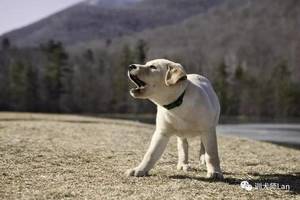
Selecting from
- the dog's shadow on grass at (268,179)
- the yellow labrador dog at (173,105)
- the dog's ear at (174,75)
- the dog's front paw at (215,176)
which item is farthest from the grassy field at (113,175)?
the dog's ear at (174,75)

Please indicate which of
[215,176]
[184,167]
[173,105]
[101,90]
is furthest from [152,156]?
[101,90]

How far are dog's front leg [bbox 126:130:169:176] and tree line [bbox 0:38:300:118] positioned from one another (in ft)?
195

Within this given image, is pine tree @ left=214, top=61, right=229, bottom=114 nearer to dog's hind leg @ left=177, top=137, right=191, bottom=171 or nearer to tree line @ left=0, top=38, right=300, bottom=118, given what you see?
tree line @ left=0, top=38, right=300, bottom=118

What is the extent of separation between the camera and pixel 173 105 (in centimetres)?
709

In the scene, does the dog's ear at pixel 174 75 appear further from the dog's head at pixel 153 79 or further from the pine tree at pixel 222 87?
the pine tree at pixel 222 87

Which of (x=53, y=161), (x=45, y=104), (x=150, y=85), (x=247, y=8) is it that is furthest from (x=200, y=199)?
(x=247, y=8)

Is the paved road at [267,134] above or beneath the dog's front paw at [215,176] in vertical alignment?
beneath

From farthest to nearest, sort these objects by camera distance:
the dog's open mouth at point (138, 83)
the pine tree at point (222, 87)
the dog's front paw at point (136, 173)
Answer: the pine tree at point (222, 87) < the dog's front paw at point (136, 173) < the dog's open mouth at point (138, 83)

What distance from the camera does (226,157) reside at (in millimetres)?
10383

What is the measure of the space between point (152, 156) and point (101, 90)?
3057 inches

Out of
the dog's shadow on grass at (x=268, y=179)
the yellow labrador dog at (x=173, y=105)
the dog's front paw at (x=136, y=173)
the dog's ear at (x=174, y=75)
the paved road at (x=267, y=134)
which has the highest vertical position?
Result: the dog's ear at (x=174, y=75)

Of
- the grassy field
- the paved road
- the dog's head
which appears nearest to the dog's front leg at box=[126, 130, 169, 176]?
the grassy field

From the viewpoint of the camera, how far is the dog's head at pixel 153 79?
696 cm

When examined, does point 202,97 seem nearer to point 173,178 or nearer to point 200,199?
point 173,178
